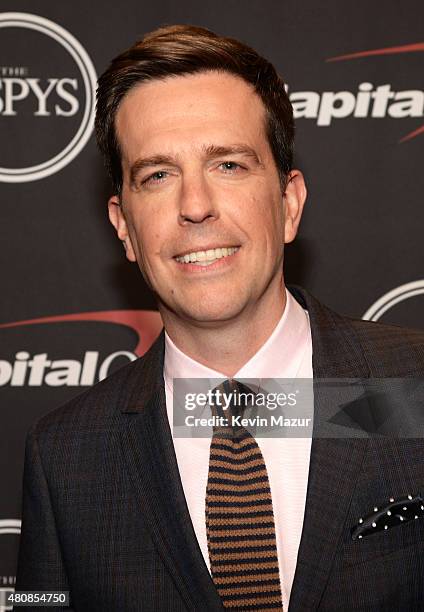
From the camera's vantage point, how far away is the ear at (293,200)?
209cm

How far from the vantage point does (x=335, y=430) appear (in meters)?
1.78

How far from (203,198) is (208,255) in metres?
0.14

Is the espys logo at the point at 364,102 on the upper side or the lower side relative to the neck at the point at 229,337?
upper

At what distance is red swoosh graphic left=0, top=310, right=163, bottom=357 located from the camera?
261 centimetres

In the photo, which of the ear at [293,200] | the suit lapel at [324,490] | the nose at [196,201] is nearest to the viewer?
the suit lapel at [324,490]

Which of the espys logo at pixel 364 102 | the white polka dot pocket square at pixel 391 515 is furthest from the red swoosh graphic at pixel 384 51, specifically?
the white polka dot pocket square at pixel 391 515

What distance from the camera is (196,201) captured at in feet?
5.90

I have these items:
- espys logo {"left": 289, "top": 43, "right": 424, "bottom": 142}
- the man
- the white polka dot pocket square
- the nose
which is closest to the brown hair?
the man

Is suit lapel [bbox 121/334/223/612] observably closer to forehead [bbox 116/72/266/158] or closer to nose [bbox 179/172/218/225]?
nose [bbox 179/172/218/225]

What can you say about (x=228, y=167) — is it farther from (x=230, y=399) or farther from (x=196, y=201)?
(x=230, y=399)

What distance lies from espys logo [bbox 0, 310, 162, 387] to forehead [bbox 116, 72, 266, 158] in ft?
2.51

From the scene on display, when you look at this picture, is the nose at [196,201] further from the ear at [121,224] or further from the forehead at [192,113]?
the ear at [121,224]

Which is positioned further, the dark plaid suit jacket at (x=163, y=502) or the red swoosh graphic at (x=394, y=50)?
the red swoosh graphic at (x=394, y=50)

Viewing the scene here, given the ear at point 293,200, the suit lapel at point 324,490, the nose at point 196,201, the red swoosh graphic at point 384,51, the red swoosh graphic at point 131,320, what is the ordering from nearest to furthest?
the suit lapel at point 324,490
the nose at point 196,201
the ear at point 293,200
the red swoosh graphic at point 384,51
the red swoosh graphic at point 131,320
